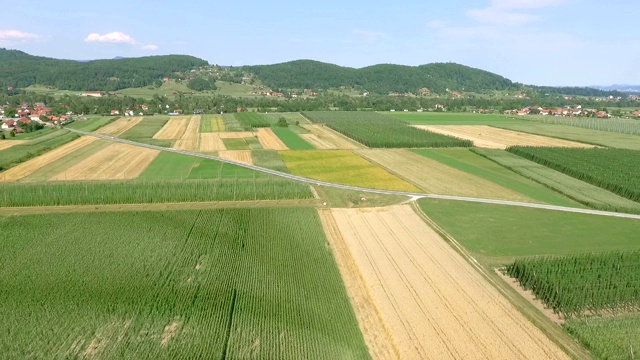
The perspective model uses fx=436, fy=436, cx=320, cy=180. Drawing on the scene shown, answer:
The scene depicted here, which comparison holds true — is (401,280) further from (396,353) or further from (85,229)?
(85,229)

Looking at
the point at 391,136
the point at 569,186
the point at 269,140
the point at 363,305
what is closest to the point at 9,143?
the point at 269,140

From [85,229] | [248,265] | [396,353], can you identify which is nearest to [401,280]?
[396,353]

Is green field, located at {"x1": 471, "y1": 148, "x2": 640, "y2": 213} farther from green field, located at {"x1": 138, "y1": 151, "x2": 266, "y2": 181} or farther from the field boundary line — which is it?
green field, located at {"x1": 138, "y1": 151, "x2": 266, "y2": 181}

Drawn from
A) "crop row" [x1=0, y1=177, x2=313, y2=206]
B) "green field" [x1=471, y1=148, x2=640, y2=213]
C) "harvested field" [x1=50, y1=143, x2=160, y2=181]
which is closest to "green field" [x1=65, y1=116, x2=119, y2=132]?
"harvested field" [x1=50, y1=143, x2=160, y2=181]

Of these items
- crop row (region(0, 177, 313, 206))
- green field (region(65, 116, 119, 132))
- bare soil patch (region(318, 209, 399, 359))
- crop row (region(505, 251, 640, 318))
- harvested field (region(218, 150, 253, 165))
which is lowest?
bare soil patch (region(318, 209, 399, 359))

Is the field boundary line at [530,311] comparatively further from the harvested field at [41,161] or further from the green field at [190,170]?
the harvested field at [41,161]

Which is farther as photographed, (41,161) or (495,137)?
(495,137)

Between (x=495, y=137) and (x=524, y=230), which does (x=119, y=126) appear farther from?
(x=524, y=230)
